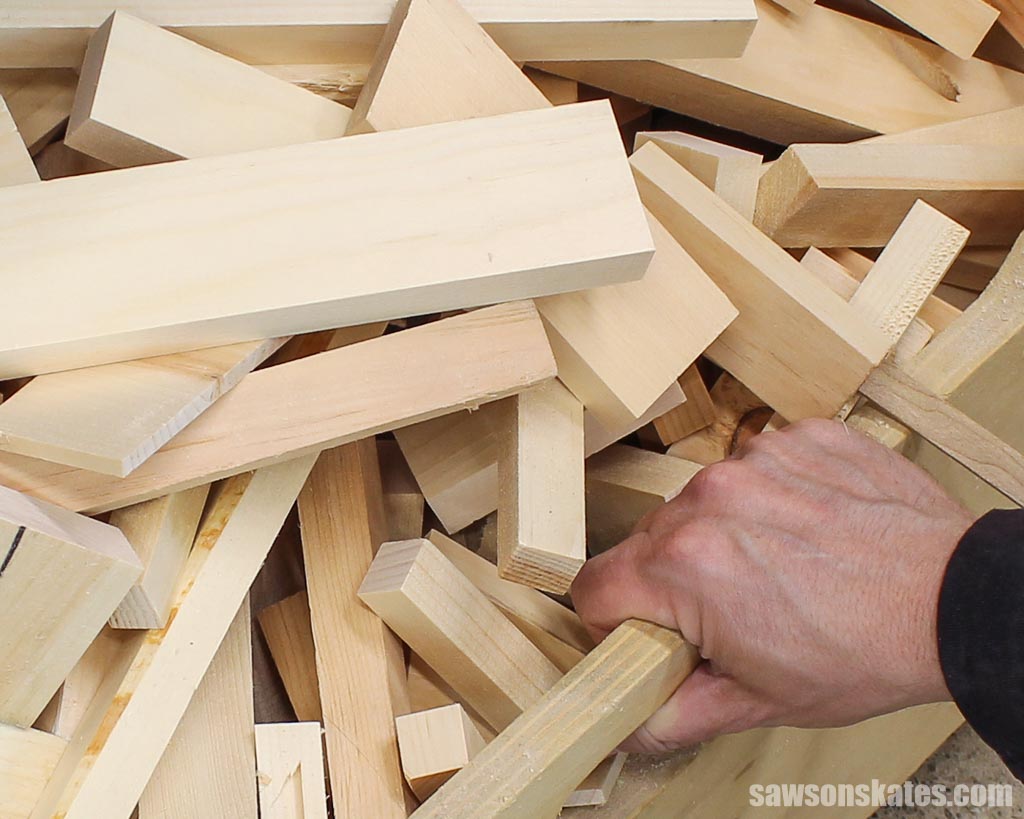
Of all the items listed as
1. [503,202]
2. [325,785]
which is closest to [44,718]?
[325,785]

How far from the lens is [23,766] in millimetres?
776

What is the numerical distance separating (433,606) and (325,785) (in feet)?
0.63

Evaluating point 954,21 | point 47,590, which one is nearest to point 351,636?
point 47,590

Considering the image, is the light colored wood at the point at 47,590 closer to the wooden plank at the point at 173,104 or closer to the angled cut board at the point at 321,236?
the angled cut board at the point at 321,236

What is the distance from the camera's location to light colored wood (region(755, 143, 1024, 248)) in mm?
1117

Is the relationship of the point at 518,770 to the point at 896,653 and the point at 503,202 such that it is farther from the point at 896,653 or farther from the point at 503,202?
the point at 503,202

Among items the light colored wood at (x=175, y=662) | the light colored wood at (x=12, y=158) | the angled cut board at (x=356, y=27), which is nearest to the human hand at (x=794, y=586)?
the light colored wood at (x=175, y=662)

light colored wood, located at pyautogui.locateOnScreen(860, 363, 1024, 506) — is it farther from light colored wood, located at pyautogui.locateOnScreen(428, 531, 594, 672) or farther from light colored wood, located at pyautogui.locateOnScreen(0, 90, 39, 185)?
light colored wood, located at pyautogui.locateOnScreen(0, 90, 39, 185)

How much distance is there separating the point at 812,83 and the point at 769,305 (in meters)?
0.40

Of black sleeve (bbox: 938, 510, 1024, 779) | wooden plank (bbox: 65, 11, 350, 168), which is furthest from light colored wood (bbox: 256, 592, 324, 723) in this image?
black sleeve (bbox: 938, 510, 1024, 779)

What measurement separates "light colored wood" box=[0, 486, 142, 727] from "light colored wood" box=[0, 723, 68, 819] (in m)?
0.01

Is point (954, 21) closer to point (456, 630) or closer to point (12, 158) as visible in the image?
point (456, 630)

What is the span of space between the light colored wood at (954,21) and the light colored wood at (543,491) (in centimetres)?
78

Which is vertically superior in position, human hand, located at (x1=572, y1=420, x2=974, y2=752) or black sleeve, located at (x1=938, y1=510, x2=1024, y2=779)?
black sleeve, located at (x1=938, y1=510, x2=1024, y2=779)
